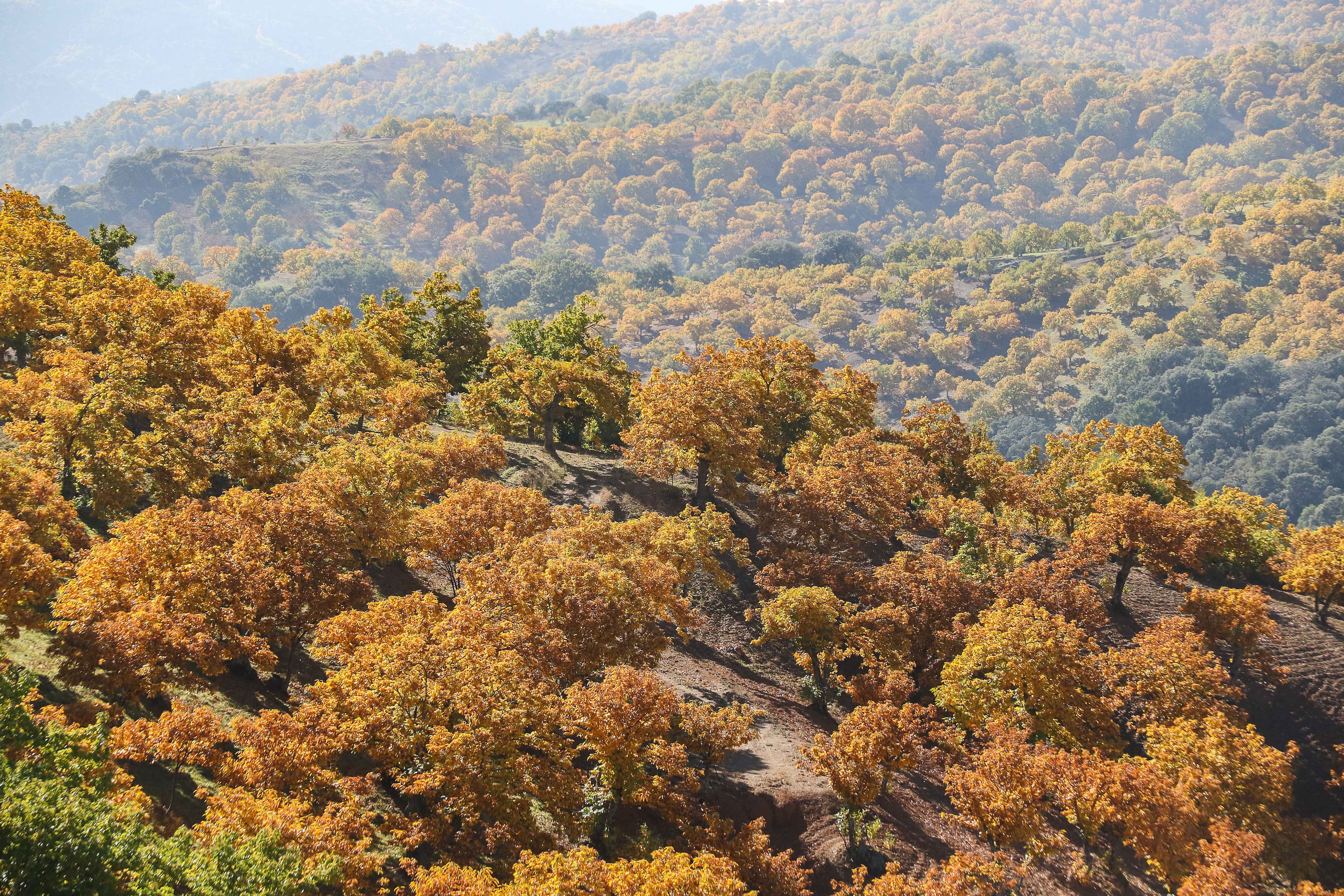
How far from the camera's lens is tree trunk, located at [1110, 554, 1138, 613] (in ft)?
146

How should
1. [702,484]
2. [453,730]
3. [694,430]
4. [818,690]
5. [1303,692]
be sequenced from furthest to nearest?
[702,484] → [694,430] → [1303,692] → [818,690] → [453,730]

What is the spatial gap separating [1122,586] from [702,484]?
2423 centimetres

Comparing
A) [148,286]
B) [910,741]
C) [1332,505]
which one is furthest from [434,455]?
[1332,505]

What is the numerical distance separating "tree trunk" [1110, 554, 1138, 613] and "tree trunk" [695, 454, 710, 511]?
76.7 feet

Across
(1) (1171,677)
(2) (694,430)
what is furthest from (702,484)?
(1) (1171,677)

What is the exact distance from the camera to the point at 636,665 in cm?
2953

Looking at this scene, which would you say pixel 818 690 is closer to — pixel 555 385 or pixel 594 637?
pixel 594 637

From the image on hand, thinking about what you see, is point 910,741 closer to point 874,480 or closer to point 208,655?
point 874,480

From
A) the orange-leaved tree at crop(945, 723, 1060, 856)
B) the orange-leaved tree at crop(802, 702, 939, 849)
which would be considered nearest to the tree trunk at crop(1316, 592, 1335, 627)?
the orange-leaved tree at crop(945, 723, 1060, 856)

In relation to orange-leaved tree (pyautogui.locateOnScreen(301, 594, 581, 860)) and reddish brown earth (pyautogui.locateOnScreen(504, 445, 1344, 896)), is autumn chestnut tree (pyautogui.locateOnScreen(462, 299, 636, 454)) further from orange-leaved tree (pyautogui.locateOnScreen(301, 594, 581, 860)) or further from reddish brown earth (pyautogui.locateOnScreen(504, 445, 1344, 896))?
orange-leaved tree (pyautogui.locateOnScreen(301, 594, 581, 860))

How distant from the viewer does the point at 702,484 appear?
50812 millimetres

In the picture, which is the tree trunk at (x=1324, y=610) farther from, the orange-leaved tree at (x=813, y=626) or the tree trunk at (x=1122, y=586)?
the orange-leaved tree at (x=813, y=626)

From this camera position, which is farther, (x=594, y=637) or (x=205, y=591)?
(x=594, y=637)

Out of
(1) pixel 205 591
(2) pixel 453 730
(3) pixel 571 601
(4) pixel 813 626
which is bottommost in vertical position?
(4) pixel 813 626
